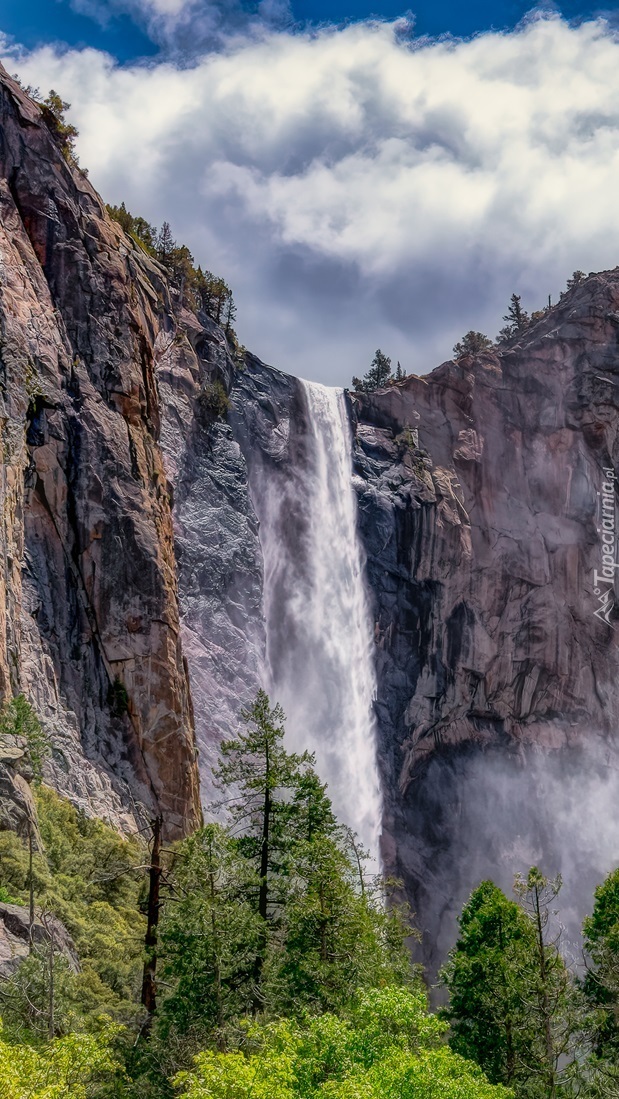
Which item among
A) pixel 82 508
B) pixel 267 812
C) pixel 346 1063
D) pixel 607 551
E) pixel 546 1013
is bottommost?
pixel 346 1063

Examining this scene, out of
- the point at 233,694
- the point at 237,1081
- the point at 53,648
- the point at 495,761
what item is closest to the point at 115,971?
the point at 237,1081

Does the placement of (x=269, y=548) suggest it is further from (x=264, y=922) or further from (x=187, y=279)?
(x=264, y=922)

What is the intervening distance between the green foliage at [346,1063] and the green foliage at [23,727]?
41.9 feet

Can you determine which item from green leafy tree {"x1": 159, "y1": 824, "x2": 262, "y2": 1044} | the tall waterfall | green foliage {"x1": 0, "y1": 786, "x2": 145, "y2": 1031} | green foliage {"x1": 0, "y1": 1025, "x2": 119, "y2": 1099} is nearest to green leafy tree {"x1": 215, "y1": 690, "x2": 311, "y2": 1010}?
green leafy tree {"x1": 159, "y1": 824, "x2": 262, "y2": 1044}

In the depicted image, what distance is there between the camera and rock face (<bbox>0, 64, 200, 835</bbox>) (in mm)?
32906

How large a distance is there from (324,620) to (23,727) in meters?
28.0

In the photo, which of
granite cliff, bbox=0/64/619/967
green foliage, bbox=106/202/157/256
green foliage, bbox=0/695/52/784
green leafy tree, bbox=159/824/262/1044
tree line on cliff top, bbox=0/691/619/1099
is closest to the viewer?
tree line on cliff top, bbox=0/691/619/1099

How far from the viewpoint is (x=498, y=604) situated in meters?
58.9

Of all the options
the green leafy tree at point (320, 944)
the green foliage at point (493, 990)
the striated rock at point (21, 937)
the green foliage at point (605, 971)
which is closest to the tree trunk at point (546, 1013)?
the green foliage at point (493, 990)

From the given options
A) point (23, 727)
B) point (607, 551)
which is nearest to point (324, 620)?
point (607, 551)

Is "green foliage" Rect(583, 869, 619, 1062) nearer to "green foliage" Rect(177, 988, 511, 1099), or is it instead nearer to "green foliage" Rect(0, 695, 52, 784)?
"green foliage" Rect(177, 988, 511, 1099)

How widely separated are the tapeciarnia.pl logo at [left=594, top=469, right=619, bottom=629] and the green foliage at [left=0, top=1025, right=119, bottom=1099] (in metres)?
51.6

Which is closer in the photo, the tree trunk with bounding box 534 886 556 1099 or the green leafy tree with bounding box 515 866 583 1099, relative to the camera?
the tree trunk with bounding box 534 886 556 1099

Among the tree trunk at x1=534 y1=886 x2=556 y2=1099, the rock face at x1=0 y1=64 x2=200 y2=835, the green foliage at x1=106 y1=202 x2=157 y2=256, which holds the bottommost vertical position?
the tree trunk at x1=534 y1=886 x2=556 y2=1099
